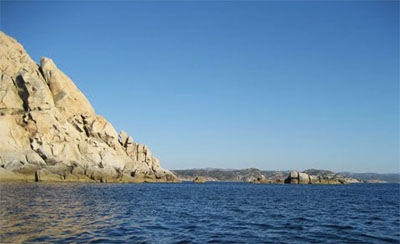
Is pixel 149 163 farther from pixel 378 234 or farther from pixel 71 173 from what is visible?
pixel 378 234

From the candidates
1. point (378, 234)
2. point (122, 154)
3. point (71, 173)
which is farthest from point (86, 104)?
point (378, 234)

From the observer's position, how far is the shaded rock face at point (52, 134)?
83.1 m

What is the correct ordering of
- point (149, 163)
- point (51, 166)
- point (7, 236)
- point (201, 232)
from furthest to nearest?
point (149, 163), point (51, 166), point (201, 232), point (7, 236)

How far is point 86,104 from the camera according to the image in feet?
396

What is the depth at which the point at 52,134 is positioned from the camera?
93250 mm

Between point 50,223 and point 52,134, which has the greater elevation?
point 52,134

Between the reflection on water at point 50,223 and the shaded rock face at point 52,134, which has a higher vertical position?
the shaded rock face at point 52,134

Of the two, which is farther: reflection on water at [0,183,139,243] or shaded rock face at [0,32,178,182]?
shaded rock face at [0,32,178,182]

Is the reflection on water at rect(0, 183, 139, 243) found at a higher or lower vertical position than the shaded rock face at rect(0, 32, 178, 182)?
lower

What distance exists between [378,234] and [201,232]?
10774 millimetres

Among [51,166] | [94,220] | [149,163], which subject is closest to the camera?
[94,220]

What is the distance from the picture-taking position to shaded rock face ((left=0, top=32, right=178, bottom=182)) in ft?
273

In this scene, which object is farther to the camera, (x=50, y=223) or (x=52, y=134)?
(x=52, y=134)

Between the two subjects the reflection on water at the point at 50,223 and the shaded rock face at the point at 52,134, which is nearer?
the reflection on water at the point at 50,223
